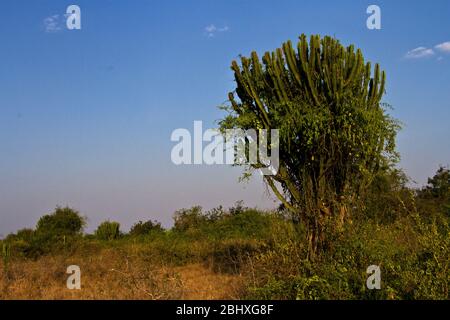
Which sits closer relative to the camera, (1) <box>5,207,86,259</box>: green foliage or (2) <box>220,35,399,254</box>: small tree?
(2) <box>220,35,399,254</box>: small tree

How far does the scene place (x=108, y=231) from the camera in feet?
69.9

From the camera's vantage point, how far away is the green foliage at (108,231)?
21016mm

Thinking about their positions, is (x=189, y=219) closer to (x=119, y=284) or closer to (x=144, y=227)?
(x=144, y=227)

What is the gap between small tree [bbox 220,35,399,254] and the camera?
7750 mm

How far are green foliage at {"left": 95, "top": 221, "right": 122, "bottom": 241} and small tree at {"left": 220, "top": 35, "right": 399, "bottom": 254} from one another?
561 inches

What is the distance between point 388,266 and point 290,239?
184 centimetres

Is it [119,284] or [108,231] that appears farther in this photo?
[108,231]

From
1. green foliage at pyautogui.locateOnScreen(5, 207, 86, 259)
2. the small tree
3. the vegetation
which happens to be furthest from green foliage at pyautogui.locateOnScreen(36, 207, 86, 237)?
the small tree

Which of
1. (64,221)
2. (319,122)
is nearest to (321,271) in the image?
(319,122)

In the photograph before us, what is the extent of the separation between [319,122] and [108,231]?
625 inches

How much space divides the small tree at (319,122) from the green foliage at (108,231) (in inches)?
561

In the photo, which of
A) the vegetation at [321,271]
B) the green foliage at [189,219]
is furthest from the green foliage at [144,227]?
the vegetation at [321,271]

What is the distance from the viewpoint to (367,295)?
Result: 558 cm

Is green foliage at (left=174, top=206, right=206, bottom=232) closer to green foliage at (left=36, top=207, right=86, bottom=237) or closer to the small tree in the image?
green foliage at (left=36, top=207, right=86, bottom=237)
